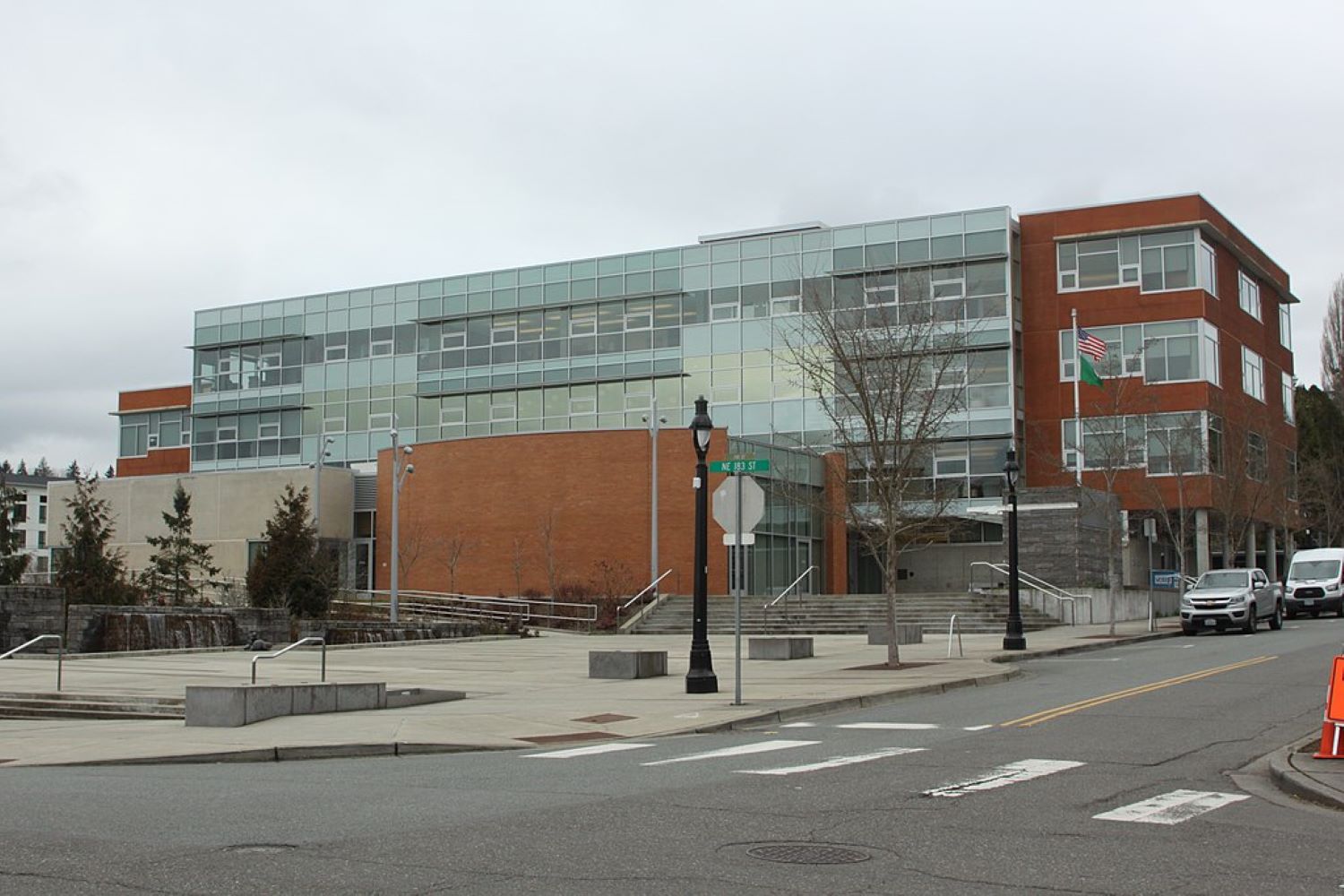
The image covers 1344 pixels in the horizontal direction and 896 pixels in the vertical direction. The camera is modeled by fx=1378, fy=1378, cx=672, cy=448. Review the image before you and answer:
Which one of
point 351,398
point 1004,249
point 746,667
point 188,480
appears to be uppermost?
point 1004,249

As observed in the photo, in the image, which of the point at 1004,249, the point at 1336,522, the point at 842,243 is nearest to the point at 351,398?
the point at 842,243

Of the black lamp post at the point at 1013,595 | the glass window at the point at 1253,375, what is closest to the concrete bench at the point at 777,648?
the black lamp post at the point at 1013,595

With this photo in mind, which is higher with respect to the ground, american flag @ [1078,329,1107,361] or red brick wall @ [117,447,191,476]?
american flag @ [1078,329,1107,361]

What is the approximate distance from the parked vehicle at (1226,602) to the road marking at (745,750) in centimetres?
2526

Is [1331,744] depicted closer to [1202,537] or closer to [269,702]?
[269,702]

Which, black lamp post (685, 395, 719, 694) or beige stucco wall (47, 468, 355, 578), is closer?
black lamp post (685, 395, 719, 694)

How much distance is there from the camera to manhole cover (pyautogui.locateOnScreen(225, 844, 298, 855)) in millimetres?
7973

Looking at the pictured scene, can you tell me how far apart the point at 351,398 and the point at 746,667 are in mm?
46070

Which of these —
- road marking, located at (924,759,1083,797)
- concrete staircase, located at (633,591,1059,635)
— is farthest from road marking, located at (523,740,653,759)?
concrete staircase, located at (633,591,1059,635)

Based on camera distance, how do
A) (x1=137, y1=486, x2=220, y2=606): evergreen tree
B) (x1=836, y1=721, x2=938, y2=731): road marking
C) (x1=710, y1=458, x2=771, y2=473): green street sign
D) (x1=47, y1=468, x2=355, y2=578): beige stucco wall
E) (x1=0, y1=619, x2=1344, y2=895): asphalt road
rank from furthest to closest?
1. (x1=47, y1=468, x2=355, y2=578): beige stucco wall
2. (x1=137, y1=486, x2=220, y2=606): evergreen tree
3. (x1=710, y1=458, x2=771, y2=473): green street sign
4. (x1=836, y1=721, x2=938, y2=731): road marking
5. (x1=0, y1=619, x2=1344, y2=895): asphalt road

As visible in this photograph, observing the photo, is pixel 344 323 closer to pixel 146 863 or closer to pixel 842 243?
pixel 842 243

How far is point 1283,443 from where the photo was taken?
62781mm

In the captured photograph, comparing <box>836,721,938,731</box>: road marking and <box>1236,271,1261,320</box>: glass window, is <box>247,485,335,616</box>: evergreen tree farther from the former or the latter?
<box>1236,271,1261,320</box>: glass window

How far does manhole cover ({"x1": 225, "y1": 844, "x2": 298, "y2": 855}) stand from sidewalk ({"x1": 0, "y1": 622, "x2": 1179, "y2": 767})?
5.69 m
